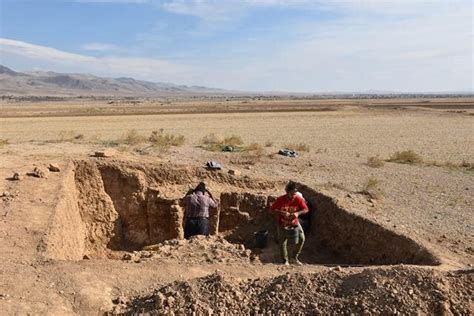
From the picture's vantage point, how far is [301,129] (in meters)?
36.2

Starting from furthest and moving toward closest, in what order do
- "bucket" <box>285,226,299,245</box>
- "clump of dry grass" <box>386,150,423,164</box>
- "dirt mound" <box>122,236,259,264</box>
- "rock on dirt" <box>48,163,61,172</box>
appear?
"clump of dry grass" <box>386,150,423,164</box>, "rock on dirt" <box>48,163,61,172</box>, "bucket" <box>285,226,299,245</box>, "dirt mound" <box>122,236,259,264</box>

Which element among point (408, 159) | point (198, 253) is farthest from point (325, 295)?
point (408, 159)

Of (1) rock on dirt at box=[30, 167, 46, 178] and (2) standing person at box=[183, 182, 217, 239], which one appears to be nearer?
(2) standing person at box=[183, 182, 217, 239]

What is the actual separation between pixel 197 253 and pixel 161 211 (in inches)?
183

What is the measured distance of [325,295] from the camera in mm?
6102

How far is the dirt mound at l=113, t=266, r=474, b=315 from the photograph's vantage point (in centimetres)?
591

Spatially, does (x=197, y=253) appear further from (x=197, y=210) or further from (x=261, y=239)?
(x=261, y=239)

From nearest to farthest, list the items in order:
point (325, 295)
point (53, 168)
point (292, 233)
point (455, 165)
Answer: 1. point (325, 295)
2. point (292, 233)
3. point (53, 168)
4. point (455, 165)

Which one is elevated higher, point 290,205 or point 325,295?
point 290,205

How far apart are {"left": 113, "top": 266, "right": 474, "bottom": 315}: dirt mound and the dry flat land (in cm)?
2

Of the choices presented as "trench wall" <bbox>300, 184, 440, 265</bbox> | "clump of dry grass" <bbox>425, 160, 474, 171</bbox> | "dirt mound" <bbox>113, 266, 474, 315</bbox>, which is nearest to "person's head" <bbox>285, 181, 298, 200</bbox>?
"trench wall" <bbox>300, 184, 440, 265</bbox>

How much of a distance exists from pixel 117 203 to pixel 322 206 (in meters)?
5.38

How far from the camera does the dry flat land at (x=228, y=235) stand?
613cm

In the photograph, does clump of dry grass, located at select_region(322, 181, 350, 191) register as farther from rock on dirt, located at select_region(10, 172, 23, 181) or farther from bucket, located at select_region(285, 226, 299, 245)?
rock on dirt, located at select_region(10, 172, 23, 181)
